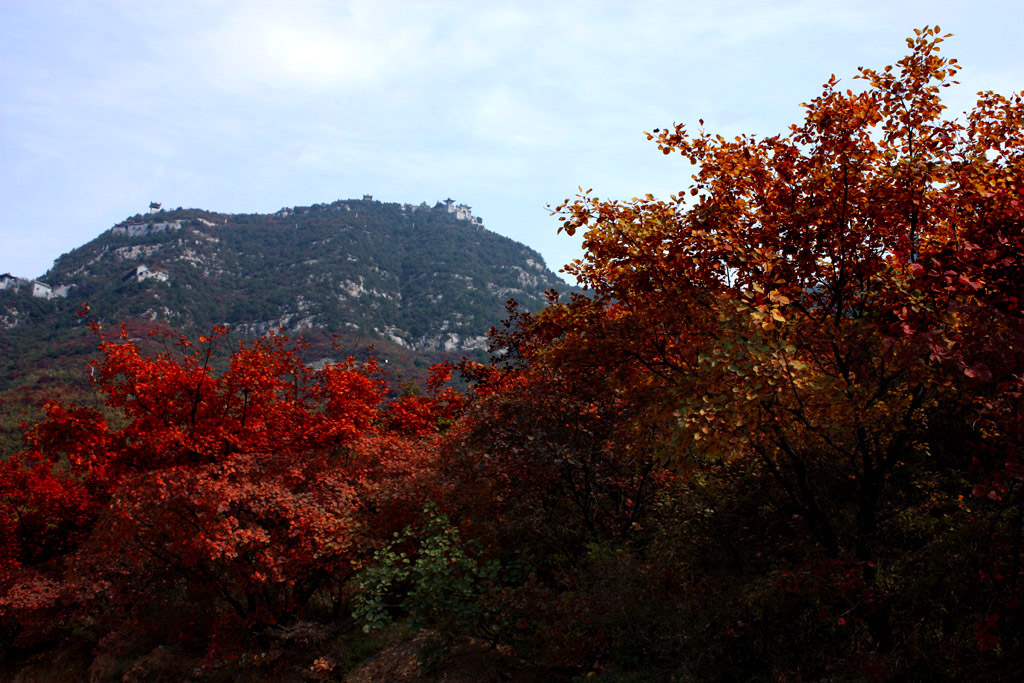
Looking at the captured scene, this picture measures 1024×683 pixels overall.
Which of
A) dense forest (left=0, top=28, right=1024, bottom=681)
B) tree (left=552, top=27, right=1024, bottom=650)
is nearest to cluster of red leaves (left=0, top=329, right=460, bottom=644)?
dense forest (left=0, top=28, right=1024, bottom=681)

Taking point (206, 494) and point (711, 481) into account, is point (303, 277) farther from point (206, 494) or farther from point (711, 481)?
point (711, 481)

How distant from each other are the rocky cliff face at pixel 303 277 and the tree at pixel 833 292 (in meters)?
102

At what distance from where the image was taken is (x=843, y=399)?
4648mm

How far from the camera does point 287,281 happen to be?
125 meters

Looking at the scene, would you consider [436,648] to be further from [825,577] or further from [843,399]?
[843,399]

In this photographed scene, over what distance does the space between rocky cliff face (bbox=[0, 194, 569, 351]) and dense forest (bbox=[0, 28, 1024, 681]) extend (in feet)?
315

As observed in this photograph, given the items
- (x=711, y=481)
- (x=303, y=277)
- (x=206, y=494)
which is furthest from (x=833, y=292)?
(x=303, y=277)

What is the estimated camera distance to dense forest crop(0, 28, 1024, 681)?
4.83 metres

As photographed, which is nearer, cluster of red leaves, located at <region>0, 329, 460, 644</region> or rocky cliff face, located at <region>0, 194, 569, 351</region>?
cluster of red leaves, located at <region>0, 329, 460, 644</region>

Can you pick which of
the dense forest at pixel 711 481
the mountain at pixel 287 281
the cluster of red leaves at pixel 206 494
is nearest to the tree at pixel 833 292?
the dense forest at pixel 711 481

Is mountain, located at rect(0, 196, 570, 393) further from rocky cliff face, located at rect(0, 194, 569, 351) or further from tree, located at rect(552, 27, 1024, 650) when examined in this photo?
tree, located at rect(552, 27, 1024, 650)

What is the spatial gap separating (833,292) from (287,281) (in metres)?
130

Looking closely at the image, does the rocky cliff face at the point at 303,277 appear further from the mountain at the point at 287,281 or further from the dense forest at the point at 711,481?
the dense forest at the point at 711,481

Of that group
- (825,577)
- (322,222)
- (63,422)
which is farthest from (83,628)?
(322,222)
